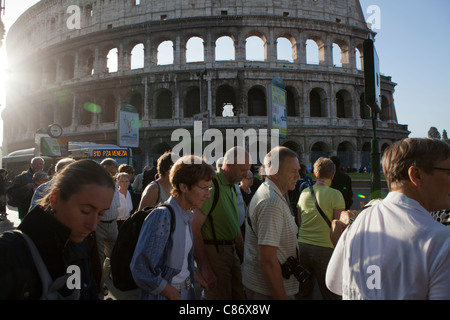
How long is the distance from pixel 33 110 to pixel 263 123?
23.3m

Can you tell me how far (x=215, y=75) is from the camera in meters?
21.6

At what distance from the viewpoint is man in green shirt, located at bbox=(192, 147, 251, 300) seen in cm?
276

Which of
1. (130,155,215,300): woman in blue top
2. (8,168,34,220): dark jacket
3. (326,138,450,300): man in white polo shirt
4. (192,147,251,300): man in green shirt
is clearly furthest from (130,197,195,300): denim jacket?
(8,168,34,220): dark jacket

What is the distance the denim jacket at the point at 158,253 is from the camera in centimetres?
177

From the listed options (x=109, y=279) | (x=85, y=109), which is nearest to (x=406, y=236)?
(x=109, y=279)

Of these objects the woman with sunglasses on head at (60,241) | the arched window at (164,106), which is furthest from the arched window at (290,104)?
the woman with sunglasses on head at (60,241)

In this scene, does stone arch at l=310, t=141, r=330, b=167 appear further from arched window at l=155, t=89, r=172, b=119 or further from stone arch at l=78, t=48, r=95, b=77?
stone arch at l=78, t=48, r=95, b=77

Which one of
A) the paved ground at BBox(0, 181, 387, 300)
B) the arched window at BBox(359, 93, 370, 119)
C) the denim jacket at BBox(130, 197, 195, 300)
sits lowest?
the paved ground at BBox(0, 181, 387, 300)

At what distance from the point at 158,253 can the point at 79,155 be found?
14.2 m

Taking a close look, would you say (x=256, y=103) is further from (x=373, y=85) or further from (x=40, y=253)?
(x=40, y=253)

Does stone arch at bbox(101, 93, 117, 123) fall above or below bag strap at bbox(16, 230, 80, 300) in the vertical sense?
above

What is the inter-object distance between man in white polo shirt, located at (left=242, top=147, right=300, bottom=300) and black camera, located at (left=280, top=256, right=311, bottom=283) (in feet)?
0.12
